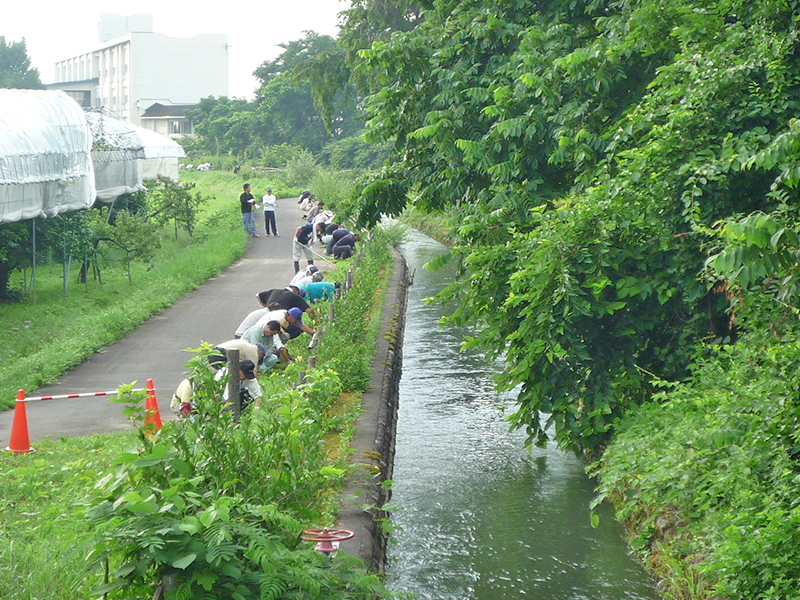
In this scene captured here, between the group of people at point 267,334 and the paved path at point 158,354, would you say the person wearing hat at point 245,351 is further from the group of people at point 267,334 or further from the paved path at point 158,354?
the paved path at point 158,354

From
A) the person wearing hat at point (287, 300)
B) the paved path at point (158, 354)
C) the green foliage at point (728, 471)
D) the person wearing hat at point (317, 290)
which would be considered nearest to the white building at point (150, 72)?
the paved path at point (158, 354)

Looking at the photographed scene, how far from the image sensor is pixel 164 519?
412 centimetres

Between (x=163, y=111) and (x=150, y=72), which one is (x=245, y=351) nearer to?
(x=163, y=111)

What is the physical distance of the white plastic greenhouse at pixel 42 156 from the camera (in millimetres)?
14820

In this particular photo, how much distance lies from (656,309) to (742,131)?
197 cm

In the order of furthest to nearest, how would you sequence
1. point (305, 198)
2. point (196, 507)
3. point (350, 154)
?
point (350, 154)
point (305, 198)
point (196, 507)

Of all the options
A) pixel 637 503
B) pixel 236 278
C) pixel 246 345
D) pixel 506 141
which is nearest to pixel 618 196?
pixel 506 141

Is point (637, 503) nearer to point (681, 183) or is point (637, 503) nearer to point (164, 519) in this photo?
point (681, 183)

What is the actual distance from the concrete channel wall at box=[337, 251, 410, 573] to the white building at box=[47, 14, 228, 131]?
3566 inches

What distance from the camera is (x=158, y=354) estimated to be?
1309cm

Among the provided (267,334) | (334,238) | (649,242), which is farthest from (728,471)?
(334,238)

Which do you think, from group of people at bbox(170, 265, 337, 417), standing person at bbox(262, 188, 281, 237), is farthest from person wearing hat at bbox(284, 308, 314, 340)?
standing person at bbox(262, 188, 281, 237)

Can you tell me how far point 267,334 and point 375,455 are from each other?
9.60 ft

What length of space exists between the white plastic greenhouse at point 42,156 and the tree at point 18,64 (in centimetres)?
8602
